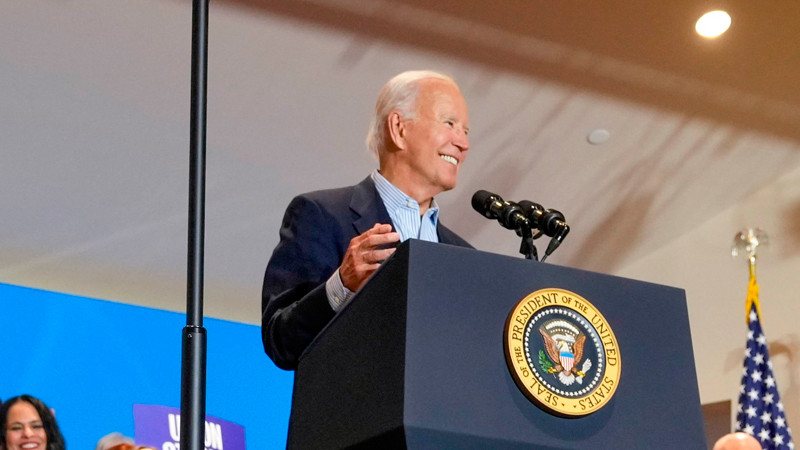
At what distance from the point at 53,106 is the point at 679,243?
3863 mm

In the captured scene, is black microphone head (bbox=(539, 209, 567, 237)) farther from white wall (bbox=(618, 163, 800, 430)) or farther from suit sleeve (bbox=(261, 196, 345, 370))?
white wall (bbox=(618, 163, 800, 430))

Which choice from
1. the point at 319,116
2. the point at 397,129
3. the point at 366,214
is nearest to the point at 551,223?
the point at 366,214

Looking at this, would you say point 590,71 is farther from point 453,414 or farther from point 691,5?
point 453,414

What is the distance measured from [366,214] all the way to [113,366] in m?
4.05

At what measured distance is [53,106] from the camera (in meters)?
4.51

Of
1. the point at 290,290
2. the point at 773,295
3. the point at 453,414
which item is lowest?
the point at 453,414

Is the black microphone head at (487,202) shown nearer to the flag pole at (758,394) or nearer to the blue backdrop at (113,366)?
the blue backdrop at (113,366)

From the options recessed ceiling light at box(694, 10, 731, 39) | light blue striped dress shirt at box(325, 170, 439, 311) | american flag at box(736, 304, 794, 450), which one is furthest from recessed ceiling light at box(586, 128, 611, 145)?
light blue striped dress shirt at box(325, 170, 439, 311)

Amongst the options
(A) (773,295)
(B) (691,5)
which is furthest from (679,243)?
(B) (691,5)

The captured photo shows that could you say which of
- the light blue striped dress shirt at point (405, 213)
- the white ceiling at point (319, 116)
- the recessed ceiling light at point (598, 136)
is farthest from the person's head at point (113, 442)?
the light blue striped dress shirt at point (405, 213)

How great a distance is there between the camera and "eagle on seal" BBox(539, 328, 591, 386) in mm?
1006

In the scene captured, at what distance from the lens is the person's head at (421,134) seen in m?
1.71

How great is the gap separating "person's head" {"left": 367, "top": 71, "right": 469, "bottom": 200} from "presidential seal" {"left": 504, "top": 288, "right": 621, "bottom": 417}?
2.26 ft

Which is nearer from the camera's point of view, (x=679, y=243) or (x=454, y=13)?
(x=454, y=13)
